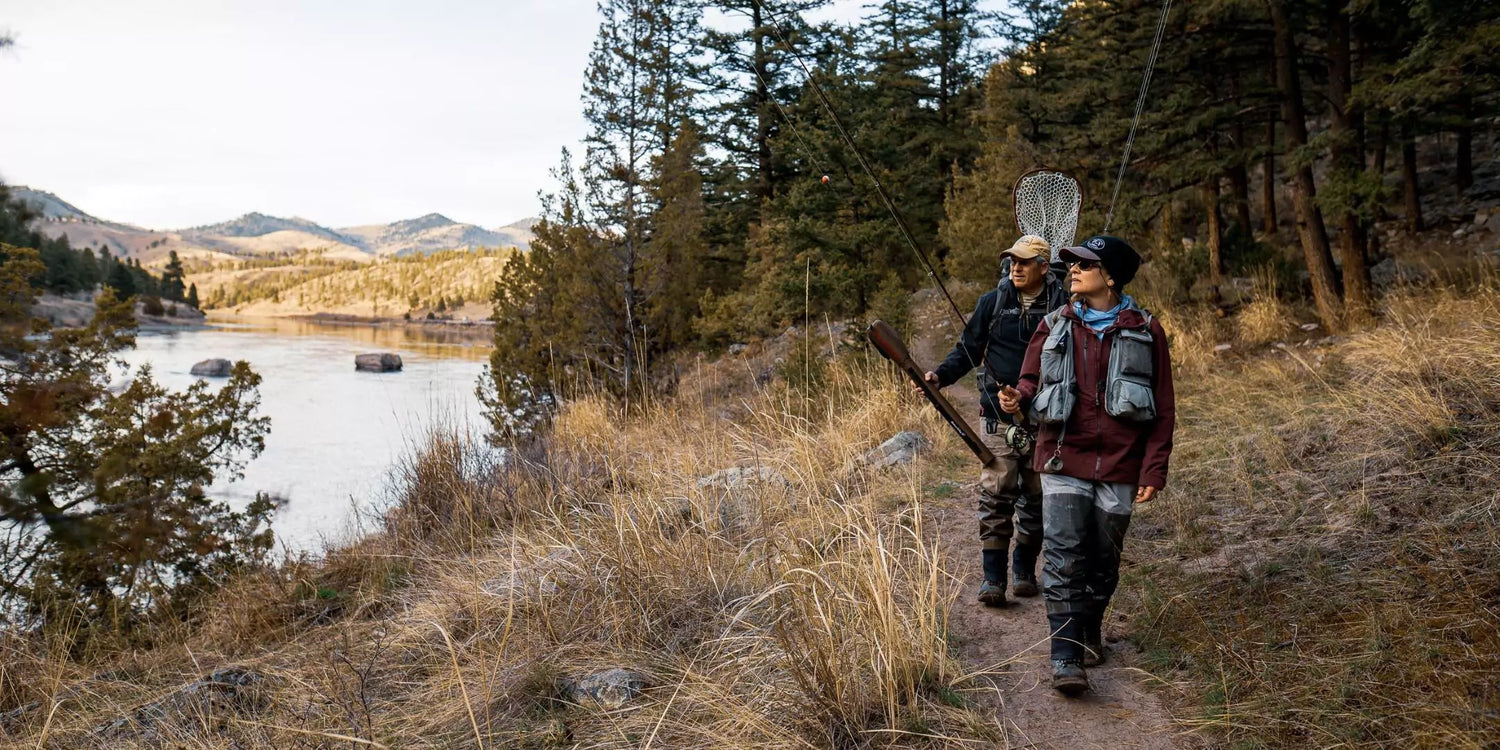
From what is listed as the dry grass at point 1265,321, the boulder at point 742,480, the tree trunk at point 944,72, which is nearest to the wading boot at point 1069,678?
the boulder at point 742,480

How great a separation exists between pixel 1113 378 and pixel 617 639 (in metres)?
2.26

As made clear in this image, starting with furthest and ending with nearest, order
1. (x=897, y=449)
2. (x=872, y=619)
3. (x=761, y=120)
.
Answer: (x=761, y=120)
(x=897, y=449)
(x=872, y=619)

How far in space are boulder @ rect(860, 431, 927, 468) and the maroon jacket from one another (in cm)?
339

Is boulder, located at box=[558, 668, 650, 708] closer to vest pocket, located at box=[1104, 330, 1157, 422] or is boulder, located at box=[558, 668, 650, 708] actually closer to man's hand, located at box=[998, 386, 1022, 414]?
man's hand, located at box=[998, 386, 1022, 414]

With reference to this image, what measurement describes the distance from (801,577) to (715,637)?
2.12 feet

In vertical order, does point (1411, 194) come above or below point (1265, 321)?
above

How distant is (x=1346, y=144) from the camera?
32.3 ft

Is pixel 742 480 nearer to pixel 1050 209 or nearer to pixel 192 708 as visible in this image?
pixel 1050 209

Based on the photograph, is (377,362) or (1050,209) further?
(377,362)

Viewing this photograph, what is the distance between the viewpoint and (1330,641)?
2.94 meters

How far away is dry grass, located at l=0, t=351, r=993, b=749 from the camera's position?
2.82 metres

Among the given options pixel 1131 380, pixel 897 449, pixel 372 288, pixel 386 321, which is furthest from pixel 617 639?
pixel 372 288

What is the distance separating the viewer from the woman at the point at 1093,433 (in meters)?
3.01

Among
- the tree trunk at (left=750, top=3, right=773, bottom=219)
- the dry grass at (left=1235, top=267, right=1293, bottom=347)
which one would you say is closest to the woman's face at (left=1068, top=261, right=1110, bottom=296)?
the dry grass at (left=1235, top=267, right=1293, bottom=347)
